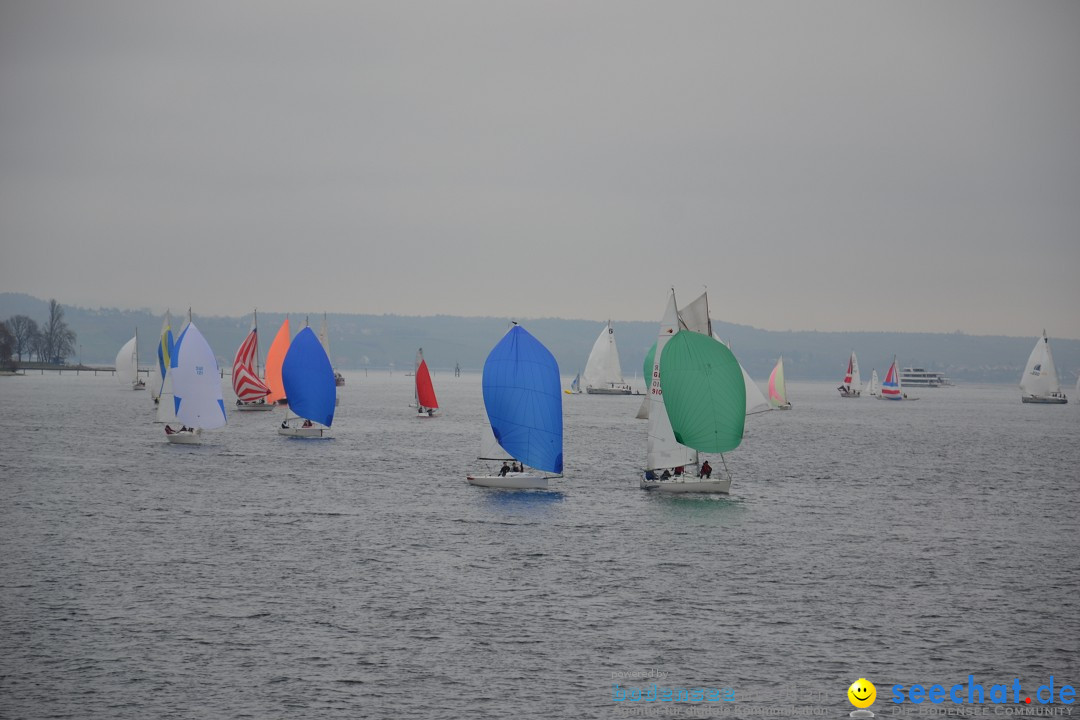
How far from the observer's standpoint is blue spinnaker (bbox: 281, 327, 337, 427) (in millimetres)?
87938

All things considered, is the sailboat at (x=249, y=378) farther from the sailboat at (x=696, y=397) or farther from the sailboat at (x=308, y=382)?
the sailboat at (x=696, y=397)

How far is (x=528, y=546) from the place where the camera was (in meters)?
46.4

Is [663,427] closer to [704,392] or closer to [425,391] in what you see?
[704,392]

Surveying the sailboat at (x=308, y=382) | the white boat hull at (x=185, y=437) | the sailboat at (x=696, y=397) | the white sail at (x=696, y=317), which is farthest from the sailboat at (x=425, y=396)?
the sailboat at (x=696, y=397)

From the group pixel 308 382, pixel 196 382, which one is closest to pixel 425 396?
pixel 308 382

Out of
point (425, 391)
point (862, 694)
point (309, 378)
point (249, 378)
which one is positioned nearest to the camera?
point (862, 694)

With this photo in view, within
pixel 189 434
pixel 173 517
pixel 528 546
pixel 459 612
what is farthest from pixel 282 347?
pixel 459 612

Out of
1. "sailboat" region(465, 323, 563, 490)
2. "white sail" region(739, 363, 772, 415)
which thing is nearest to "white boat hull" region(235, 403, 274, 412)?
"white sail" region(739, 363, 772, 415)

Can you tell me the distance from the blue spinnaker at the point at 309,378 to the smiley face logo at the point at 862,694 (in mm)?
65067

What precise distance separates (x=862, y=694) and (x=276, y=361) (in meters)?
96.8

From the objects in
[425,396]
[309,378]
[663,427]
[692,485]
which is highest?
[309,378]

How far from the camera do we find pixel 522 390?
194ft

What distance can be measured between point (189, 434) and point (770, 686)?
67.8 metres

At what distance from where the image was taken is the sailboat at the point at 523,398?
59.3 meters
